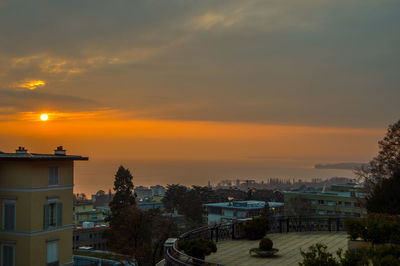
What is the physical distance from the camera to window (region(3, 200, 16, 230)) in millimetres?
33000

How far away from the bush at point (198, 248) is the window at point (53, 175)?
19.7 meters

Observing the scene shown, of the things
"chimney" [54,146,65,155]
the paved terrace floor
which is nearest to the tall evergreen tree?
"chimney" [54,146,65,155]

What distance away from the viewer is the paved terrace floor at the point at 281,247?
739 inches

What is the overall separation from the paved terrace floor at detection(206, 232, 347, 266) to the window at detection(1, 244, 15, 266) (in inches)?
758

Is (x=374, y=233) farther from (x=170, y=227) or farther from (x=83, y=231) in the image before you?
(x=83, y=231)

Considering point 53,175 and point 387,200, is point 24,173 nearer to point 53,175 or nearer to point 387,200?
point 53,175

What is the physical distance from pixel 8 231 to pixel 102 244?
53.0 metres

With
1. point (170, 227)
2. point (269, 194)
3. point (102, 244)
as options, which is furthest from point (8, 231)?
point (269, 194)

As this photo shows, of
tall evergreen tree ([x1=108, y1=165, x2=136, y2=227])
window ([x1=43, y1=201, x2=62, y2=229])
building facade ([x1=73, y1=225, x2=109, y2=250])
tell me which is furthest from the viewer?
building facade ([x1=73, y1=225, x2=109, y2=250])

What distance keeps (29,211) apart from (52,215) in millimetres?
2525

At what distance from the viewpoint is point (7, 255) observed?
33.4 meters

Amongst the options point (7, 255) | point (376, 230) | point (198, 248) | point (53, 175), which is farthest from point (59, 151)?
point (376, 230)

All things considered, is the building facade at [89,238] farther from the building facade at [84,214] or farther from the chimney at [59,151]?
the chimney at [59,151]

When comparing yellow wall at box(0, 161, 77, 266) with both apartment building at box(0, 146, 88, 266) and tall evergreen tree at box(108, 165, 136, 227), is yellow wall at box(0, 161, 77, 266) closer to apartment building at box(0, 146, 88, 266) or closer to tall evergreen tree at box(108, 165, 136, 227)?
apartment building at box(0, 146, 88, 266)
